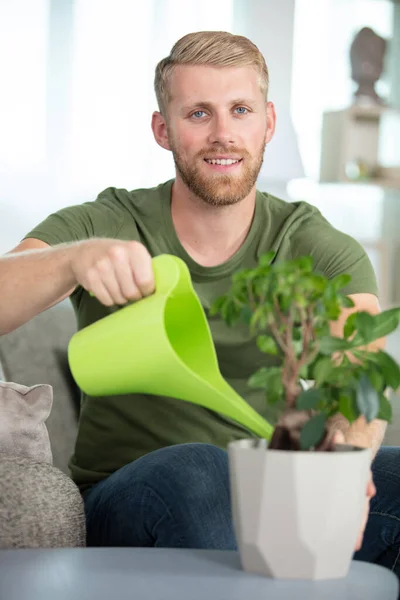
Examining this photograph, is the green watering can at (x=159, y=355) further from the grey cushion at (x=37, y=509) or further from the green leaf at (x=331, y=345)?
the grey cushion at (x=37, y=509)

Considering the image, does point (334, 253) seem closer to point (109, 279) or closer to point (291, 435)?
point (109, 279)

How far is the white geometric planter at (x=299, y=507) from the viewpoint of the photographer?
85 cm

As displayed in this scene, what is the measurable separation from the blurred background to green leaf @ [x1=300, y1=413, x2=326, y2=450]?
2.96m

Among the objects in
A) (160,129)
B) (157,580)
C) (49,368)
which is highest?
(160,129)

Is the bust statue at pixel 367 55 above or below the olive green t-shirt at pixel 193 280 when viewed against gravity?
above

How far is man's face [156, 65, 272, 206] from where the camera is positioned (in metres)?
1.77

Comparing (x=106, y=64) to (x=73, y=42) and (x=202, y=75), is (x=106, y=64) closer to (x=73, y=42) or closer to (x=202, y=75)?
(x=73, y=42)

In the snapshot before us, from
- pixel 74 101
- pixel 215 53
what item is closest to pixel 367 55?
pixel 74 101

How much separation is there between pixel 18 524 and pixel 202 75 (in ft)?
3.25

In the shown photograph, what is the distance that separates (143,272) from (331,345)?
0.79 feet

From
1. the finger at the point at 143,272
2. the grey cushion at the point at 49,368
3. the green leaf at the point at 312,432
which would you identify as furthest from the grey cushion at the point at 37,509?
the grey cushion at the point at 49,368

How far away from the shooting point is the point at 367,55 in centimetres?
419

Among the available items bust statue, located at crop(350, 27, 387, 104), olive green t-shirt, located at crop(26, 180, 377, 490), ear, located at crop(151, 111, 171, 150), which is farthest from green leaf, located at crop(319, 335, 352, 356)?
bust statue, located at crop(350, 27, 387, 104)

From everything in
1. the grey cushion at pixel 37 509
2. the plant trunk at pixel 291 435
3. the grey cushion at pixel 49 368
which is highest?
the plant trunk at pixel 291 435
